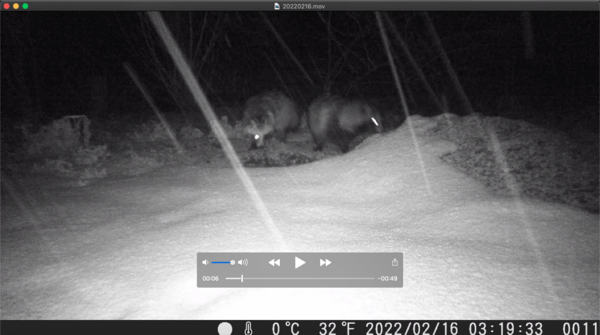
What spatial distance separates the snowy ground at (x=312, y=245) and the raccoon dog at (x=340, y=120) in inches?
98.2

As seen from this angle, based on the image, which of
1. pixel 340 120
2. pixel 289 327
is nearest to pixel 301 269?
pixel 289 327

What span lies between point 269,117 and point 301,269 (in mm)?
5280

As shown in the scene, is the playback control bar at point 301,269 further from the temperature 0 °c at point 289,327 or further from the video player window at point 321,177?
the temperature 0 °c at point 289,327

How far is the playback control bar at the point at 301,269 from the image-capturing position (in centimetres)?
168

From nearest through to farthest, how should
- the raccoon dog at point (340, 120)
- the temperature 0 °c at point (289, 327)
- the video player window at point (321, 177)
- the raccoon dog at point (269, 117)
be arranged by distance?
the temperature 0 °c at point (289, 327) < the video player window at point (321, 177) < the raccoon dog at point (340, 120) < the raccoon dog at point (269, 117)

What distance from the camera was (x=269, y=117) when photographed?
6762mm

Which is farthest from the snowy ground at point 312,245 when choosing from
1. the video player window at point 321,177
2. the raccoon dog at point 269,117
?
the raccoon dog at point 269,117

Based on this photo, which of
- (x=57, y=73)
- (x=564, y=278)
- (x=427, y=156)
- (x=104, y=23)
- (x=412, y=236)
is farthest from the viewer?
(x=57, y=73)

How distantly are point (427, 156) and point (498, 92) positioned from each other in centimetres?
326

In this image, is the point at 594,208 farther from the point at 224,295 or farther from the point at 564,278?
the point at 224,295

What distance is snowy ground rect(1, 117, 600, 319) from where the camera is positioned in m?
1.57

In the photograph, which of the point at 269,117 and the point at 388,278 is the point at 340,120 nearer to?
the point at 269,117

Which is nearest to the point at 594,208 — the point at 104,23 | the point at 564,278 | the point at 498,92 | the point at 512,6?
the point at 564,278

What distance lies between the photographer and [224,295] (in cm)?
169
